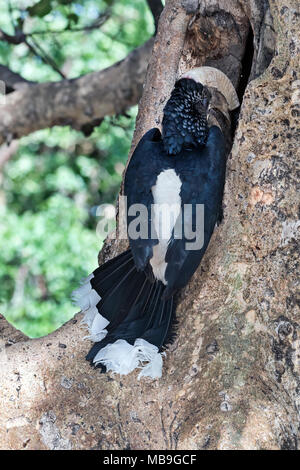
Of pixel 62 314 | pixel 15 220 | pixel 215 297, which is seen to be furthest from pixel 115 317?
pixel 15 220

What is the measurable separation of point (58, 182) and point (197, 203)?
3.51 metres

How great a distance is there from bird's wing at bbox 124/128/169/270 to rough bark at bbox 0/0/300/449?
0.67 feet

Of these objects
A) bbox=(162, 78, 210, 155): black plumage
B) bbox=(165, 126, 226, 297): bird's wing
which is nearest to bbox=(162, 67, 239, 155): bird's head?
bbox=(162, 78, 210, 155): black plumage

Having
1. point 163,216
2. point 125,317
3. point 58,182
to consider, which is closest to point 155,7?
point 163,216

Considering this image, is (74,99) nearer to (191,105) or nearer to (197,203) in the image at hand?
(191,105)

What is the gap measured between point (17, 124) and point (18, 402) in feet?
7.38

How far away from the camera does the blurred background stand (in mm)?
5344

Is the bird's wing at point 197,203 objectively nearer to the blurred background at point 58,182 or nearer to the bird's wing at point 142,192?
the bird's wing at point 142,192

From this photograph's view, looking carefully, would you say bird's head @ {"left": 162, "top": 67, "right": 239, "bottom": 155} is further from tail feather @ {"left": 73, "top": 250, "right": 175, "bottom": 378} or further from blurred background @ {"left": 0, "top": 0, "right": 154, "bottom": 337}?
blurred background @ {"left": 0, "top": 0, "right": 154, "bottom": 337}

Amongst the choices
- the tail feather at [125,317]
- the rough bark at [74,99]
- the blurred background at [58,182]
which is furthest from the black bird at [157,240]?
the blurred background at [58,182]

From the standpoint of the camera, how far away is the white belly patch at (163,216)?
7.81ft

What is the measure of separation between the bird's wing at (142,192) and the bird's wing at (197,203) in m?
0.08

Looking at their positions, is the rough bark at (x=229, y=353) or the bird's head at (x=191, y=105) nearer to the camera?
the rough bark at (x=229, y=353)

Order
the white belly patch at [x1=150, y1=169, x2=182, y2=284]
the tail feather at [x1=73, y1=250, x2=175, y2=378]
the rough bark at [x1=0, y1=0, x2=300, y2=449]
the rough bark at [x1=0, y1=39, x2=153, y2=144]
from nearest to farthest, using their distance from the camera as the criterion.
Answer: the rough bark at [x1=0, y1=0, x2=300, y2=449] < the tail feather at [x1=73, y1=250, x2=175, y2=378] < the white belly patch at [x1=150, y1=169, x2=182, y2=284] < the rough bark at [x1=0, y1=39, x2=153, y2=144]
